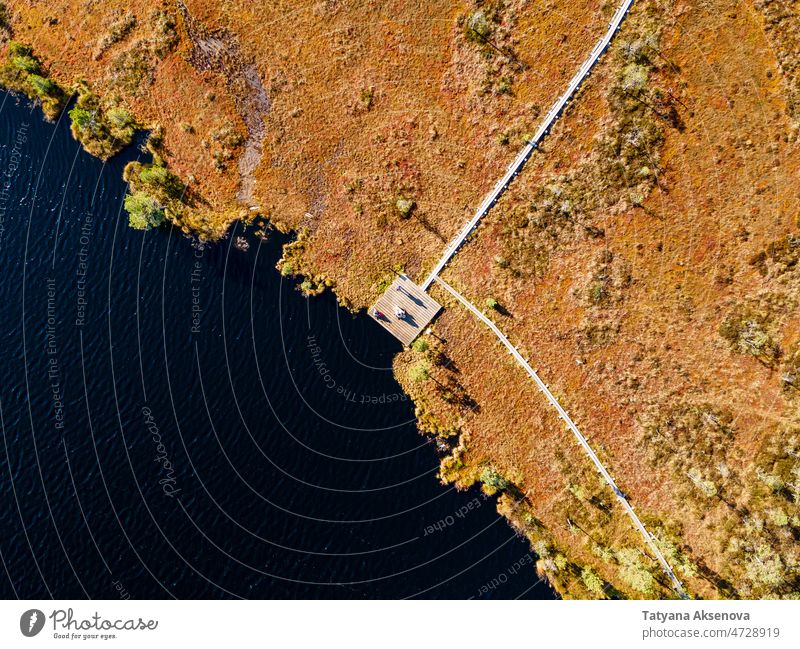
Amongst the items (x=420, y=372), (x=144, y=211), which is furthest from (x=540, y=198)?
(x=144, y=211)

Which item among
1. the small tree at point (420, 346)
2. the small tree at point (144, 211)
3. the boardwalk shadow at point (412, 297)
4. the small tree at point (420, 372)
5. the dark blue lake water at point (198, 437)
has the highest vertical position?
the boardwalk shadow at point (412, 297)

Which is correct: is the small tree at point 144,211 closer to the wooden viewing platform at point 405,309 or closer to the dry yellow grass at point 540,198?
the dry yellow grass at point 540,198

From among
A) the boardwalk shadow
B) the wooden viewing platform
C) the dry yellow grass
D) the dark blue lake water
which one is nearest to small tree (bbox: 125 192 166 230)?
the dark blue lake water

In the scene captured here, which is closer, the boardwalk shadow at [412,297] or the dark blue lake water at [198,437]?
the dark blue lake water at [198,437]

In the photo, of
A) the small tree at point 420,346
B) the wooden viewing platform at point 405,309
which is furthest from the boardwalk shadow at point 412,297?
the small tree at point 420,346

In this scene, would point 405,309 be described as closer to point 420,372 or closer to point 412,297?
point 412,297

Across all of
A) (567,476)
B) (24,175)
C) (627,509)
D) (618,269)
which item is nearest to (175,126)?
(24,175)

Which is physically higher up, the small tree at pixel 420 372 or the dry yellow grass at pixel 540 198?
the dry yellow grass at pixel 540 198

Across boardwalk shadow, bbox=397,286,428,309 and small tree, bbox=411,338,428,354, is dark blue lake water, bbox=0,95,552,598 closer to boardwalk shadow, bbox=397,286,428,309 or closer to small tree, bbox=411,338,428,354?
small tree, bbox=411,338,428,354
